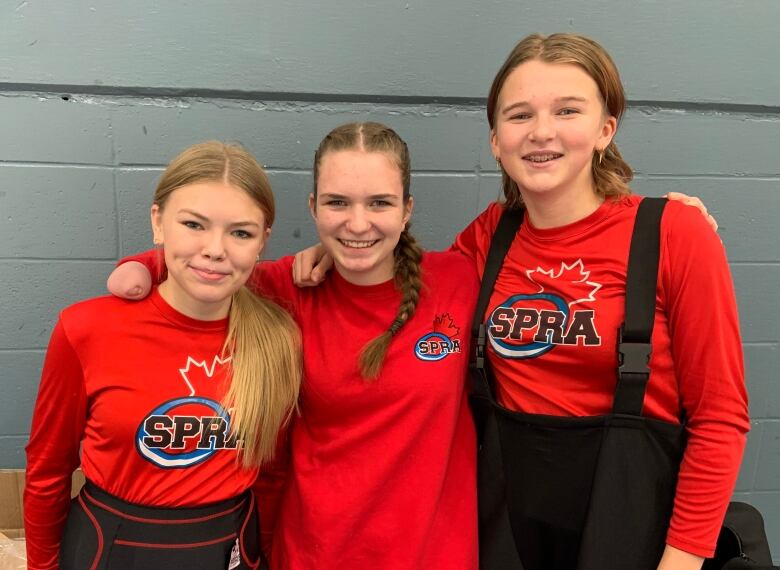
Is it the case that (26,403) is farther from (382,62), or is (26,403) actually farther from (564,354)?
(564,354)

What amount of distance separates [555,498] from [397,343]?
0.48 metres

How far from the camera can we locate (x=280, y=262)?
1.52 metres

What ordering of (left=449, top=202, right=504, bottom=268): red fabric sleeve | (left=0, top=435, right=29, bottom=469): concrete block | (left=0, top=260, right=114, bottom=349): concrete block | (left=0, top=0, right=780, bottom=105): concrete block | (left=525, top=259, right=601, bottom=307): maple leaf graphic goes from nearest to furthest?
(left=525, top=259, right=601, bottom=307): maple leaf graphic, (left=449, top=202, right=504, bottom=268): red fabric sleeve, (left=0, top=0, right=780, bottom=105): concrete block, (left=0, top=260, right=114, bottom=349): concrete block, (left=0, top=435, right=29, bottom=469): concrete block

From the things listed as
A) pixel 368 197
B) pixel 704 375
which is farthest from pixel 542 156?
pixel 704 375

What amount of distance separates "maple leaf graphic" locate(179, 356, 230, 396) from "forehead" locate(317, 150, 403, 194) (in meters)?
0.46

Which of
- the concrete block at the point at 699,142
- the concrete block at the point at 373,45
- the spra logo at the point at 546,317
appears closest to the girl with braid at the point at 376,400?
the spra logo at the point at 546,317

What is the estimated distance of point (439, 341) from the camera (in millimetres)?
1341

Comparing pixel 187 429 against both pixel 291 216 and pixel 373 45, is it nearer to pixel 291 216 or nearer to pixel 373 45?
pixel 291 216

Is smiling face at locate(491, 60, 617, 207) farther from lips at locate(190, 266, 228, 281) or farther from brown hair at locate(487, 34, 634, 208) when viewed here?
lips at locate(190, 266, 228, 281)

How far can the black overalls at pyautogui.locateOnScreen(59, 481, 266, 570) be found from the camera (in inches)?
46.9

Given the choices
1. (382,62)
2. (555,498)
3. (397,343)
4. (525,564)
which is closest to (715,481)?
(555,498)

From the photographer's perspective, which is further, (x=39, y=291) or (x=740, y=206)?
(x=740, y=206)

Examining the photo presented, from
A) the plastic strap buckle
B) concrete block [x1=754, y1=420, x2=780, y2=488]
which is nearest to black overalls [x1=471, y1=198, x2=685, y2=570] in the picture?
the plastic strap buckle

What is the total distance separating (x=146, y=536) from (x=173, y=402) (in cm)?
27
